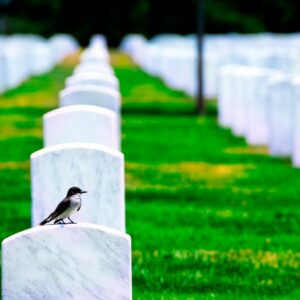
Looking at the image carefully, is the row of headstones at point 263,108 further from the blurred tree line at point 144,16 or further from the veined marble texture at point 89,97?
the blurred tree line at point 144,16

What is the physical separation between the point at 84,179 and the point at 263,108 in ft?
29.4

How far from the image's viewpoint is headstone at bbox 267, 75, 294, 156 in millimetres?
14773

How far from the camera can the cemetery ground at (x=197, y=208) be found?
837 cm

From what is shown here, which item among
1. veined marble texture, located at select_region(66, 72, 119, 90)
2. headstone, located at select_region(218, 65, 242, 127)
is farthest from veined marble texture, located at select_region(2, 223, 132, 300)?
headstone, located at select_region(218, 65, 242, 127)

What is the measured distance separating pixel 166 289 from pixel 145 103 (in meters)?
16.7

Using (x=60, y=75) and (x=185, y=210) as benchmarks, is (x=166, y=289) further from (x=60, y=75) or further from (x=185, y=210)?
(x=60, y=75)

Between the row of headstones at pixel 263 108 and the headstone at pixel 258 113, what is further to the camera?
the headstone at pixel 258 113

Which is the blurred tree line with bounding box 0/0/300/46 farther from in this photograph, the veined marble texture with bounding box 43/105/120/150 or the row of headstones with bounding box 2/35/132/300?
the veined marble texture with bounding box 43/105/120/150

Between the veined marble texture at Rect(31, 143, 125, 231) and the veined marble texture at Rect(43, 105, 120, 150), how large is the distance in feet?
4.40

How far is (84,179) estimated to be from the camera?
25.8ft

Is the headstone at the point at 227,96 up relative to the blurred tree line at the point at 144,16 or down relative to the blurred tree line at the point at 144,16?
down

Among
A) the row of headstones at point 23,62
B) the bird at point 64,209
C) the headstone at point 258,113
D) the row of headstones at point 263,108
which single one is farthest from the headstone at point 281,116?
the row of headstones at point 23,62

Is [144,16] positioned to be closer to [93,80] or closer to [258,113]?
[258,113]

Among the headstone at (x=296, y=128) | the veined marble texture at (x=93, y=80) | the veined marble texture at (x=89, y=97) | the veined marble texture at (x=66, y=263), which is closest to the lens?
the veined marble texture at (x=66, y=263)
